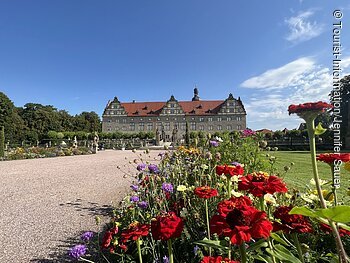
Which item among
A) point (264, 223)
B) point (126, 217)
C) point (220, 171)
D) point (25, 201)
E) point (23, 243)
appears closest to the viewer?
point (264, 223)

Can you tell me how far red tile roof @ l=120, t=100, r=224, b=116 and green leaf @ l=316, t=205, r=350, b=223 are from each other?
50750mm

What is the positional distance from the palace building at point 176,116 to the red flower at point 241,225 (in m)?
48.3

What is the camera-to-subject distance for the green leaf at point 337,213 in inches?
23.6

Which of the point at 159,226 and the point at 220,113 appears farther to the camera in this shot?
the point at 220,113

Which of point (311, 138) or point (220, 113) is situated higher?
point (220, 113)

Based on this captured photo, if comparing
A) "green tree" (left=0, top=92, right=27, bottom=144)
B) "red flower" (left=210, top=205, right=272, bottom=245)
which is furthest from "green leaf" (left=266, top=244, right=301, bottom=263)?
"green tree" (left=0, top=92, right=27, bottom=144)

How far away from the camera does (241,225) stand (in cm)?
70

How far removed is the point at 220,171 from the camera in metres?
1.17

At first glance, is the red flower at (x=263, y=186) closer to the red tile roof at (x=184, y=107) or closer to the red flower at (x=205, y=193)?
the red flower at (x=205, y=193)

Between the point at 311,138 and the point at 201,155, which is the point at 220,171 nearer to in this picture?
the point at 311,138

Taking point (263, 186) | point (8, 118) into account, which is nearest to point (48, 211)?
point (263, 186)

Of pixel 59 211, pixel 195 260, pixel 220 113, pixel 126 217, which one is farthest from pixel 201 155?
pixel 220 113

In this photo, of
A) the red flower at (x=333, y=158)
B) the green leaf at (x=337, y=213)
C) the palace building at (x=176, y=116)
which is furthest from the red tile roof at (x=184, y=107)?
the green leaf at (x=337, y=213)

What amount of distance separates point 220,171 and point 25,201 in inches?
198
